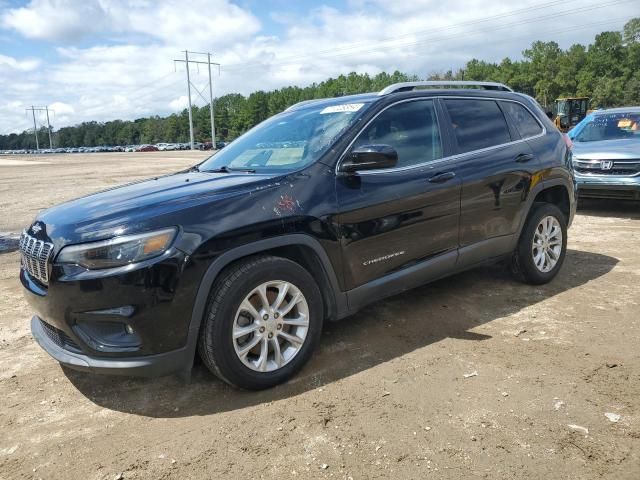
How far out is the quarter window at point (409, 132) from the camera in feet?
12.4

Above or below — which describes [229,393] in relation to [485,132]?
below

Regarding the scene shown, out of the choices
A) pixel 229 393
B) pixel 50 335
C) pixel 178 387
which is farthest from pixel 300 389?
pixel 50 335

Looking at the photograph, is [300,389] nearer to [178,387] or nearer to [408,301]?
[178,387]

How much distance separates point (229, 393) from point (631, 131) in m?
8.83

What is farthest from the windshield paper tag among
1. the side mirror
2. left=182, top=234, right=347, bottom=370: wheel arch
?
left=182, top=234, right=347, bottom=370: wheel arch

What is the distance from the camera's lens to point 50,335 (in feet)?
10.3

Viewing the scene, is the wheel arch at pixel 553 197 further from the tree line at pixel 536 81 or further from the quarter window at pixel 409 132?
the tree line at pixel 536 81

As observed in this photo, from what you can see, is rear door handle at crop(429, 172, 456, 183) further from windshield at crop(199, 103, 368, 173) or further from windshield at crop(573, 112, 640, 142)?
windshield at crop(573, 112, 640, 142)

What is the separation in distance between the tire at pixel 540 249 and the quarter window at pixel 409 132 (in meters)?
1.38

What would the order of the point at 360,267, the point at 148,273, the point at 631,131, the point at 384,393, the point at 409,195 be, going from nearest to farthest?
the point at 148,273 → the point at 384,393 → the point at 360,267 → the point at 409,195 → the point at 631,131

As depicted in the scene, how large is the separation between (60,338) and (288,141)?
206cm

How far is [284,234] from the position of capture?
3121 millimetres

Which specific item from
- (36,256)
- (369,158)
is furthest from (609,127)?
(36,256)

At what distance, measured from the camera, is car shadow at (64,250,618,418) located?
10.3ft
